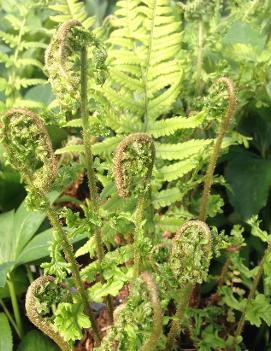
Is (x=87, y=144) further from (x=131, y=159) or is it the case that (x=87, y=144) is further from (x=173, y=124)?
(x=173, y=124)

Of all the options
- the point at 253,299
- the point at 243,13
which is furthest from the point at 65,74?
the point at 243,13

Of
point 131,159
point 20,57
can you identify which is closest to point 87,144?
point 131,159

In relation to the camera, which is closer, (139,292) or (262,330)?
(139,292)

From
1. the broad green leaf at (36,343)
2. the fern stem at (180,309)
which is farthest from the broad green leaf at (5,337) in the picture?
the fern stem at (180,309)

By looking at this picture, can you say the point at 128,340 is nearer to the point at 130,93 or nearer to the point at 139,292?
the point at 139,292

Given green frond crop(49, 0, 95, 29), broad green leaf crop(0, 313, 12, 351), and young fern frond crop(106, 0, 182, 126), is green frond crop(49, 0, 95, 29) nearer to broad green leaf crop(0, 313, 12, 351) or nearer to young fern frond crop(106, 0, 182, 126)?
young fern frond crop(106, 0, 182, 126)

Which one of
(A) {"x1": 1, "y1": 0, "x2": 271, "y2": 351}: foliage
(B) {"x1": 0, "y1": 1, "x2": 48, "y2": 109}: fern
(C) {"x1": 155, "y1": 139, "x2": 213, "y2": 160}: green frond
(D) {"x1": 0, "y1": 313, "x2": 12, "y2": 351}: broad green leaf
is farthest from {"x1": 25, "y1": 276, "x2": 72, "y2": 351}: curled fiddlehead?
(B) {"x1": 0, "y1": 1, "x2": 48, "y2": 109}: fern
